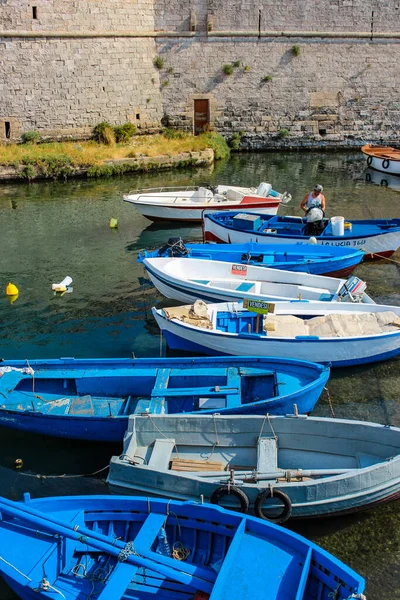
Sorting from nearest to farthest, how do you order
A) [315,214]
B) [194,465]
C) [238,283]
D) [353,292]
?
[194,465], [353,292], [238,283], [315,214]

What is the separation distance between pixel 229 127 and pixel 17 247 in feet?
42.9

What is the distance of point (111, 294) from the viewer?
1221cm

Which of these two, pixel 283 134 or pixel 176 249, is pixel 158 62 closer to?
pixel 283 134

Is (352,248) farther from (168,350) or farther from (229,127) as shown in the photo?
(229,127)

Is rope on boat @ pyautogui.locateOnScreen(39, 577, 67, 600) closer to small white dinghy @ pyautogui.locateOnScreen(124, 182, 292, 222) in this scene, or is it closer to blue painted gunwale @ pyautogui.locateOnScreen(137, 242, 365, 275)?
blue painted gunwale @ pyautogui.locateOnScreen(137, 242, 365, 275)

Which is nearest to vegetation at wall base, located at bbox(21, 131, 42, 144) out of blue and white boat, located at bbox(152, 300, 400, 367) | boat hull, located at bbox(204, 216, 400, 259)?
boat hull, located at bbox(204, 216, 400, 259)

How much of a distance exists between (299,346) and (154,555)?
176 inches

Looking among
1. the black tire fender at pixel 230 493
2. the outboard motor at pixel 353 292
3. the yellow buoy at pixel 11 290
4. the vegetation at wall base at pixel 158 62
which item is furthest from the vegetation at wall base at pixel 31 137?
the black tire fender at pixel 230 493

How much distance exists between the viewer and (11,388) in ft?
25.7

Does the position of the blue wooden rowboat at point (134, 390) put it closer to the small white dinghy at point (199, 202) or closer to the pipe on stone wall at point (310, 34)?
the small white dinghy at point (199, 202)

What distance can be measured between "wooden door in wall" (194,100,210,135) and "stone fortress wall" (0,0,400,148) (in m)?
0.16

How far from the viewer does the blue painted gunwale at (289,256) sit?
38.2ft

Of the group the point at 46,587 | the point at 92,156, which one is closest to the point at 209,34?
the point at 92,156

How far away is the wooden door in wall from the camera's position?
25094 mm
